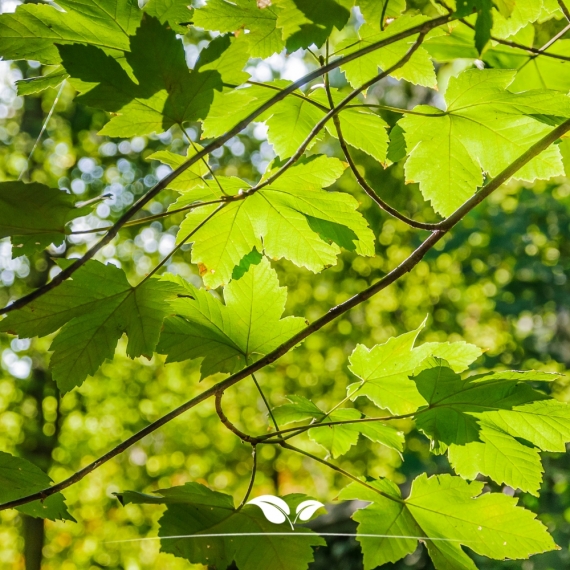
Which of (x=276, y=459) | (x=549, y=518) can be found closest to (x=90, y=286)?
(x=549, y=518)

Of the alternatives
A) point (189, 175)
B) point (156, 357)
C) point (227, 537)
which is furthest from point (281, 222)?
point (156, 357)

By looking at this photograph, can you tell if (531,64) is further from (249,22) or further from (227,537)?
(227,537)

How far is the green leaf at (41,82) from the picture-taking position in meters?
0.60

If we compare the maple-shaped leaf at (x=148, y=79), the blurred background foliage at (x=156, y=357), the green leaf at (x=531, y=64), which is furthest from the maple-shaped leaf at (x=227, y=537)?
the blurred background foliage at (x=156, y=357)

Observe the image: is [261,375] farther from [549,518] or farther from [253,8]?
[253,8]

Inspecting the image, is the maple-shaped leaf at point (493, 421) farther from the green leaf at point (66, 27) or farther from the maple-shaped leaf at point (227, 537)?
the green leaf at point (66, 27)

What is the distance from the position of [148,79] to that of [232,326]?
0.28 meters

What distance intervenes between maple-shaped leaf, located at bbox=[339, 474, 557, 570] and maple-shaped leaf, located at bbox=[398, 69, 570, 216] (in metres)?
0.30

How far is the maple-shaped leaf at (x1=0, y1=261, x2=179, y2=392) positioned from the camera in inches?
21.5

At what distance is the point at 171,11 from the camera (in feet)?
1.83

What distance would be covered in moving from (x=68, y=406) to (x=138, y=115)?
7984 millimetres

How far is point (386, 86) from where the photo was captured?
291 inches

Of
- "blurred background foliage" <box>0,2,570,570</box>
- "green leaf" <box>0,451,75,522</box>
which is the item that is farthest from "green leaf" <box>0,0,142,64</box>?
"blurred background foliage" <box>0,2,570,570</box>

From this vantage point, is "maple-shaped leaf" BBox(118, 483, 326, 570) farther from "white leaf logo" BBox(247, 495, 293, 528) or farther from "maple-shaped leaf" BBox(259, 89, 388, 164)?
"maple-shaped leaf" BBox(259, 89, 388, 164)
